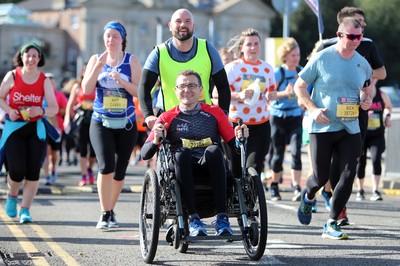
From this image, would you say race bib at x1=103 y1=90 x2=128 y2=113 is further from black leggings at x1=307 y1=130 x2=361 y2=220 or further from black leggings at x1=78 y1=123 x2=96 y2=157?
black leggings at x1=78 y1=123 x2=96 y2=157

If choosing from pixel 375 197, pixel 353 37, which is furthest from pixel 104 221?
pixel 375 197

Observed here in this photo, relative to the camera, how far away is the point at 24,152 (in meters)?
11.5

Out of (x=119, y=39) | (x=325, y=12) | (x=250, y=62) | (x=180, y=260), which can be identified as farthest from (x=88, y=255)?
(x=325, y=12)

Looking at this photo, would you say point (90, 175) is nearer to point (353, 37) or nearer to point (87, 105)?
point (87, 105)

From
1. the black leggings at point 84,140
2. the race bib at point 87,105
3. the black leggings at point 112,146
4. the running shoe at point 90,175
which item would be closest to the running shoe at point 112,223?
the black leggings at point 112,146

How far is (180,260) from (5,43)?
115 meters

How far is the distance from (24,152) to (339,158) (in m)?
3.50

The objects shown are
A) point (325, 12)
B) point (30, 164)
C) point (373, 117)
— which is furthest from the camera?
point (325, 12)

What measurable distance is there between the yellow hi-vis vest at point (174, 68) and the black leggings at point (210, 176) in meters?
1.23

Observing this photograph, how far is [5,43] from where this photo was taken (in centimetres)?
12106

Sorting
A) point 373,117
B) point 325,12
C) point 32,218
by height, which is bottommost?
point 32,218

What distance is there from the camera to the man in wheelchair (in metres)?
8.32

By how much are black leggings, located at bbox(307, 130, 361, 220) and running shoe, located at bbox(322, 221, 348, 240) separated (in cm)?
8

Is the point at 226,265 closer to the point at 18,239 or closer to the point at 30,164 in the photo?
the point at 18,239
